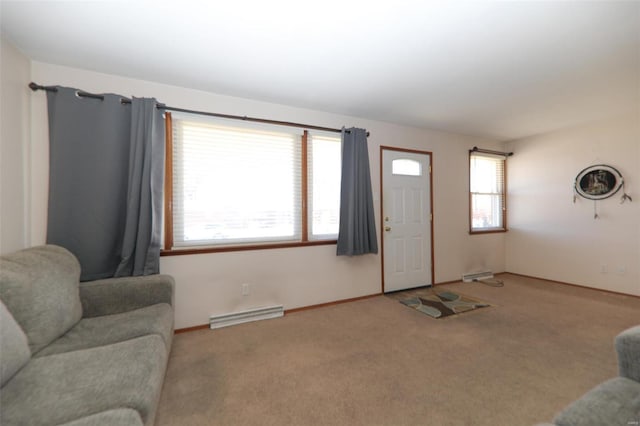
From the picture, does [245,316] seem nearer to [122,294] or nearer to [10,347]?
[122,294]

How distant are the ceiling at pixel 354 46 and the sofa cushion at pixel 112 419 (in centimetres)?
205

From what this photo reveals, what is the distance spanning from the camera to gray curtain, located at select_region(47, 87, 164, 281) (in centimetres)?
214

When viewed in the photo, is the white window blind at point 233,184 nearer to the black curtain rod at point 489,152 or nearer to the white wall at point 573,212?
the black curtain rod at point 489,152

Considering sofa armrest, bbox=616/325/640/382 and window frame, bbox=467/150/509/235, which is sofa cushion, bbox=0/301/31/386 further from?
window frame, bbox=467/150/509/235

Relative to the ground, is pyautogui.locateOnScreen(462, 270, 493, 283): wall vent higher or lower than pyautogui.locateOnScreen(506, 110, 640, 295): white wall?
lower

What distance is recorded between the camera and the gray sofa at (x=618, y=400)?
924 millimetres

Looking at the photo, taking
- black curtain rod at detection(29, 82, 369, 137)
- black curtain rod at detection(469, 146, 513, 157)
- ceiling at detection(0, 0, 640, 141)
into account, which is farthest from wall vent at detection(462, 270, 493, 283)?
black curtain rod at detection(29, 82, 369, 137)

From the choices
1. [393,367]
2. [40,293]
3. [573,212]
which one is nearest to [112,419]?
[40,293]

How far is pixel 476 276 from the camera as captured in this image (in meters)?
4.42

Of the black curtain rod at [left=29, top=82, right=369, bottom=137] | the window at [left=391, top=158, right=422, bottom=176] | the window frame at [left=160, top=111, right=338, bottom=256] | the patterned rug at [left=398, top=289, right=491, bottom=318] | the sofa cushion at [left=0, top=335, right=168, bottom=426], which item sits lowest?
the patterned rug at [left=398, top=289, right=491, bottom=318]

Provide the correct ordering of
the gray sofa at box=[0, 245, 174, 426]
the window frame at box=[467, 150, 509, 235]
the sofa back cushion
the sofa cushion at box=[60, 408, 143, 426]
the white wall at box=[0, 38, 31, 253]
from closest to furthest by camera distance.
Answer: the sofa cushion at box=[60, 408, 143, 426] < the gray sofa at box=[0, 245, 174, 426] < the sofa back cushion < the white wall at box=[0, 38, 31, 253] < the window frame at box=[467, 150, 509, 235]

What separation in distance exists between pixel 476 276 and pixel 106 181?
5113 mm

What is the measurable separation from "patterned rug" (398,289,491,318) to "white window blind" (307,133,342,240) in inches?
51.7

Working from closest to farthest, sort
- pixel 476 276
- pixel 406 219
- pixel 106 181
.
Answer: pixel 106 181 < pixel 406 219 < pixel 476 276
